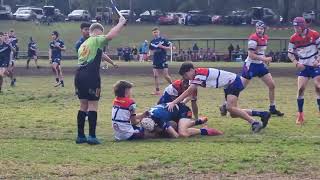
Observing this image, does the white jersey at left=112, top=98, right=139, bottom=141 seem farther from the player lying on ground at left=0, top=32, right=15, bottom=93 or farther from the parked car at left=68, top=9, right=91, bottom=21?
the parked car at left=68, top=9, right=91, bottom=21

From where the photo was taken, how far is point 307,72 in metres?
16.6

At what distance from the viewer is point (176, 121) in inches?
559

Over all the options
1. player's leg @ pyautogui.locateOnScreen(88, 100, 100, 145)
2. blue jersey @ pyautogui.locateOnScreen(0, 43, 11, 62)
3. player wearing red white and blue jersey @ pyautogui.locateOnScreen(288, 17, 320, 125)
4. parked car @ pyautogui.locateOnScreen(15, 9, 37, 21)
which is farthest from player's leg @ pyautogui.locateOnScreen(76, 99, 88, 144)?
parked car @ pyautogui.locateOnScreen(15, 9, 37, 21)

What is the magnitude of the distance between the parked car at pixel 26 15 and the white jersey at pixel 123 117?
253 feet

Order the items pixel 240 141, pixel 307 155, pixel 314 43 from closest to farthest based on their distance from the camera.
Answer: pixel 307 155 → pixel 240 141 → pixel 314 43

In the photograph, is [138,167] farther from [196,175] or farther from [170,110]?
[170,110]

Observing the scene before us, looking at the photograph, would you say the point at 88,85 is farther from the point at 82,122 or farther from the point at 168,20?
the point at 168,20

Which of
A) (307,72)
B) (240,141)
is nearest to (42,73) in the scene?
(307,72)

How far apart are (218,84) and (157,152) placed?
2718 mm

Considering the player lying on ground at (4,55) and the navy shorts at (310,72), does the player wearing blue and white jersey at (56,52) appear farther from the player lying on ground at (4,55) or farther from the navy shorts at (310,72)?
the navy shorts at (310,72)

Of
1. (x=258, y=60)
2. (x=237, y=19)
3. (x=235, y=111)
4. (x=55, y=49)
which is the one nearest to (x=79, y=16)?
(x=237, y=19)

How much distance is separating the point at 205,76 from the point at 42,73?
86.6 ft

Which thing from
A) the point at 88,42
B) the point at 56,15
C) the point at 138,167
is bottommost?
the point at 56,15

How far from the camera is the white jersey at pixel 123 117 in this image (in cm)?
1340
